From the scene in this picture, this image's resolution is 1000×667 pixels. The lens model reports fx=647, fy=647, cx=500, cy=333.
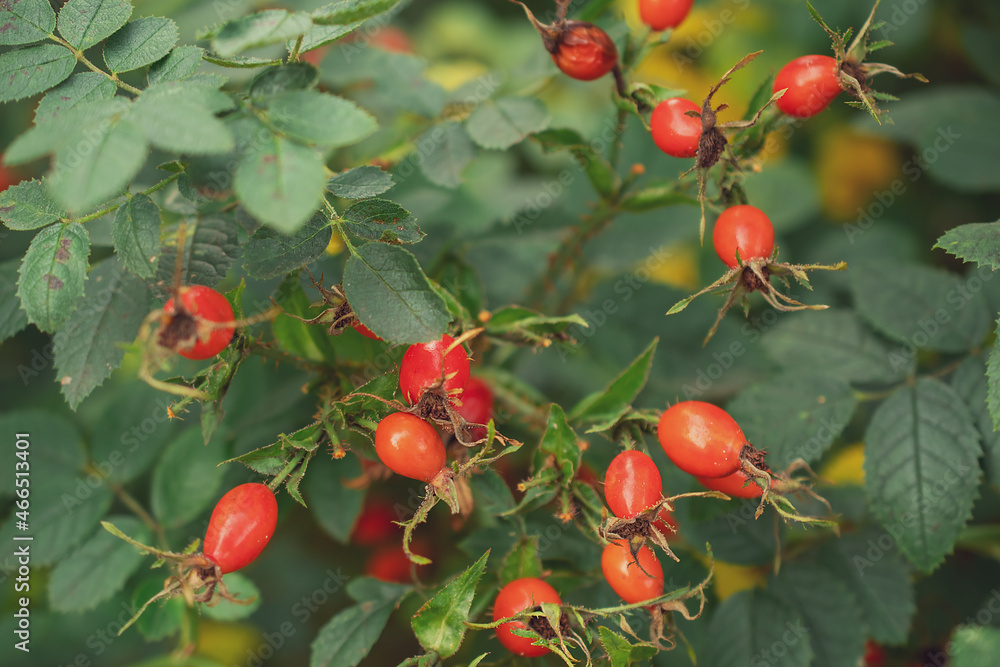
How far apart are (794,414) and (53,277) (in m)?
1.70

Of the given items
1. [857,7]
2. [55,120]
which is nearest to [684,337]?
[857,7]

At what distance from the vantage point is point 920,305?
1845mm

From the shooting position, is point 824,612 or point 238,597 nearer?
point 238,597

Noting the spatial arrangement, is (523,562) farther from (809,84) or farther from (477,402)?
(809,84)

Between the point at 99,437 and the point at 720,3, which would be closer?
the point at 99,437

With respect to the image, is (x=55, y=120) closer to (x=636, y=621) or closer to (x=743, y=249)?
(x=743, y=249)

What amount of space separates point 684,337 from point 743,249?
1.18 metres

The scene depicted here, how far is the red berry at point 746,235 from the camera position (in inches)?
47.7

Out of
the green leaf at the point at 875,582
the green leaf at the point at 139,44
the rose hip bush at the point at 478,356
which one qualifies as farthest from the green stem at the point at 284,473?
the green leaf at the point at 875,582

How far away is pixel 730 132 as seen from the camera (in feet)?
4.37

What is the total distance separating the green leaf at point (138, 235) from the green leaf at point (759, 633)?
1.56 metres

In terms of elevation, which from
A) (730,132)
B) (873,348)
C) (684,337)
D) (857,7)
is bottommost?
(684,337)

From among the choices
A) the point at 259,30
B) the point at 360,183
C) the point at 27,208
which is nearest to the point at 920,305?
the point at 360,183

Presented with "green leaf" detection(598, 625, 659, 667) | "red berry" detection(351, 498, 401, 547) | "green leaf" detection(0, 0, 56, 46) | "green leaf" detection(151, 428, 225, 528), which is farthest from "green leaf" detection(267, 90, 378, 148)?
"red berry" detection(351, 498, 401, 547)
